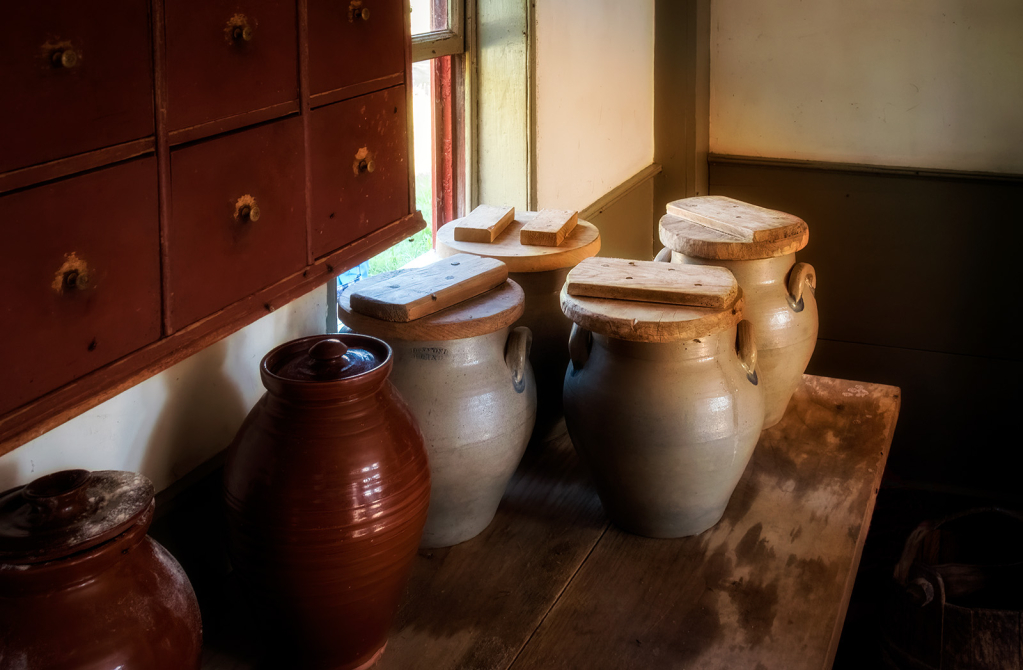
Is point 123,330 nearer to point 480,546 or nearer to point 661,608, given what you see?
point 480,546

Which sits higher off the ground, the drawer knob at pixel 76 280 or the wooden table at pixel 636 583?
the drawer knob at pixel 76 280

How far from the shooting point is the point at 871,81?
3438mm

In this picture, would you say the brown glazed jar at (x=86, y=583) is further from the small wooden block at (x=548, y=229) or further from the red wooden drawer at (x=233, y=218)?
the small wooden block at (x=548, y=229)

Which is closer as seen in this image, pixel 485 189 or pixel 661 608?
pixel 661 608

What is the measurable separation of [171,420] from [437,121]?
1.30 m

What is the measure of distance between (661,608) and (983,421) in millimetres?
2703

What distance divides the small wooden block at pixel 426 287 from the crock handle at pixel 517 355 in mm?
103

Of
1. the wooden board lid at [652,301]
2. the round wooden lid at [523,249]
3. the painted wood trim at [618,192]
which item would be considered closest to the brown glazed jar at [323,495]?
the wooden board lid at [652,301]

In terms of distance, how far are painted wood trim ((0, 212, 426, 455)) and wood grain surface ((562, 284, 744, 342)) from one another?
0.36 meters

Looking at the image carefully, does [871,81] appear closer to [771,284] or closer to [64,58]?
[771,284]

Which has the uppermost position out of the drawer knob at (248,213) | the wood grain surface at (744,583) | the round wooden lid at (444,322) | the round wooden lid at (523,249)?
the drawer knob at (248,213)

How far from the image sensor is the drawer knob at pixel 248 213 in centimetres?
112

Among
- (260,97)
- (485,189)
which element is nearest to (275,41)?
(260,97)

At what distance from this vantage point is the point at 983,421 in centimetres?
359
